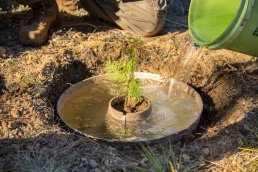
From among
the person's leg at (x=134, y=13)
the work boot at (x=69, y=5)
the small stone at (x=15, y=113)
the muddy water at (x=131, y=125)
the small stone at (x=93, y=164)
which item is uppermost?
the person's leg at (x=134, y=13)

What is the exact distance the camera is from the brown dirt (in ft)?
8.55

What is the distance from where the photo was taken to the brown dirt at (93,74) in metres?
2.61

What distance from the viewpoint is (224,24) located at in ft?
10.0

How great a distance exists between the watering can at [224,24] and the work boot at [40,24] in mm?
1368

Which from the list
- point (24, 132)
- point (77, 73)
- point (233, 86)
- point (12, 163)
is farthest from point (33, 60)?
point (233, 86)

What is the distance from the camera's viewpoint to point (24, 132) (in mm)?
2773

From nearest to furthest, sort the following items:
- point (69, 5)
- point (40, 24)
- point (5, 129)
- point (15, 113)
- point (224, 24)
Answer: point (5, 129)
point (15, 113)
point (224, 24)
point (40, 24)
point (69, 5)

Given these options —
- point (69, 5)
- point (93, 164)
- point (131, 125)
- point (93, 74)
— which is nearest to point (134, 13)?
point (93, 74)

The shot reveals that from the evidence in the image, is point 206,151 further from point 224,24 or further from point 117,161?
point 224,24

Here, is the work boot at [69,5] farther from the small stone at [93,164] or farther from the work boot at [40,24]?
the small stone at [93,164]

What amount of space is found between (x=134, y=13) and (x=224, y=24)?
1140 mm

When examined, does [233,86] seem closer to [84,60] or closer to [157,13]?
[157,13]

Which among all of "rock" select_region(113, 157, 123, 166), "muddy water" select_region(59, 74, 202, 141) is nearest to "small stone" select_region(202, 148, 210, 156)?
"muddy water" select_region(59, 74, 202, 141)

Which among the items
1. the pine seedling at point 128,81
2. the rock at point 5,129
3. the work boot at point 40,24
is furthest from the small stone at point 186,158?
the work boot at point 40,24
